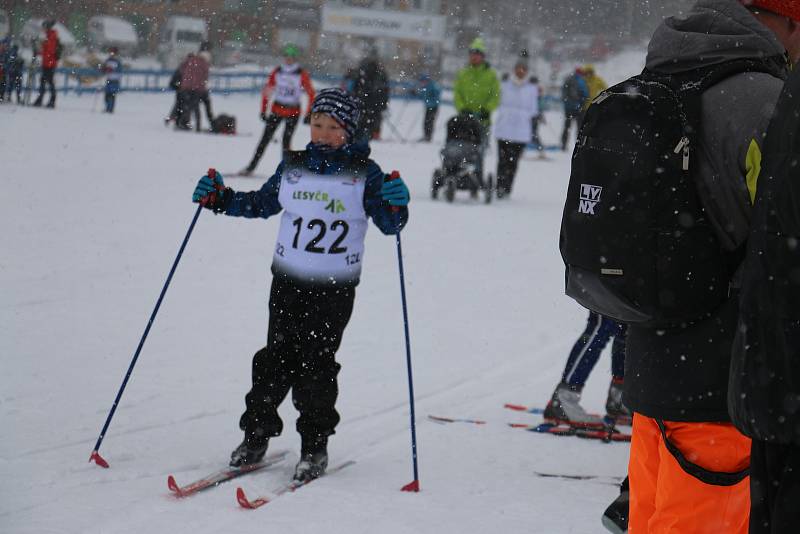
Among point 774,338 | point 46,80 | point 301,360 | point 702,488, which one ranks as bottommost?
point 301,360

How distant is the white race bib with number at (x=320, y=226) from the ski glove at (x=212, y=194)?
291 mm

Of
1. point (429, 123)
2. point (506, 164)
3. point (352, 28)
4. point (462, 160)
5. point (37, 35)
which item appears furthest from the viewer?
point (352, 28)

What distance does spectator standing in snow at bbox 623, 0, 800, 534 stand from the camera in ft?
7.32

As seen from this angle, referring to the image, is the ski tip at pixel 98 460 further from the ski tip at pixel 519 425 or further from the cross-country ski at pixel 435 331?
the ski tip at pixel 519 425

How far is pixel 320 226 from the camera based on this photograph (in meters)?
4.39

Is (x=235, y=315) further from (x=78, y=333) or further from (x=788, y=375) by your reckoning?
(x=788, y=375)

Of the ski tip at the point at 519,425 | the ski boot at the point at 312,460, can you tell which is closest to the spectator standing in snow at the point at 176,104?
the ski tip at the point at 519,425

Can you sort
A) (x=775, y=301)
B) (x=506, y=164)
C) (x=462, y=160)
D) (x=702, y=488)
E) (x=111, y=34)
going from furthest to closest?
(x=111, y=34) → (x=506, y=164) → (x=462, y=160) → (x=702, y=488) → (x=775, y=301)

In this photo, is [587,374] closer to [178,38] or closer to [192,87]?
[192,87]

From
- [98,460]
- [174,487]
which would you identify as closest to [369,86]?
[98,460]

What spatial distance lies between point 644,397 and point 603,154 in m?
0.56

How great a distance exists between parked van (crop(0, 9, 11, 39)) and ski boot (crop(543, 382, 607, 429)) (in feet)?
61.3

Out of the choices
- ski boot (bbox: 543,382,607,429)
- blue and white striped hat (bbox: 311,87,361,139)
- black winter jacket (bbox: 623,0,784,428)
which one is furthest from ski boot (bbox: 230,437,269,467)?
black winter jacket (bbox: 623,0,784,428)

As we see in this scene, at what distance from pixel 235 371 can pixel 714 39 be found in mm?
4220
